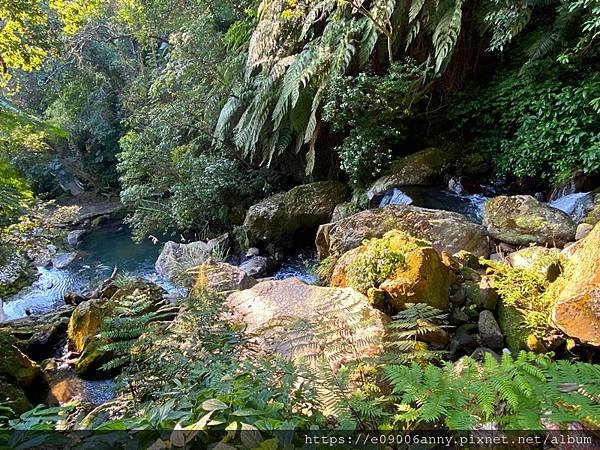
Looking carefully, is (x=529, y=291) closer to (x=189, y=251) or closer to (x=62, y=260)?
(x=189, y=251)

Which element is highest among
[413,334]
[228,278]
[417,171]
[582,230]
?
[417,171]

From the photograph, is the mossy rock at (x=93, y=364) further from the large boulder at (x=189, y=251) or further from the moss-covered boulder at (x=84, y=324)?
the large boulder at (x=189, y=251)

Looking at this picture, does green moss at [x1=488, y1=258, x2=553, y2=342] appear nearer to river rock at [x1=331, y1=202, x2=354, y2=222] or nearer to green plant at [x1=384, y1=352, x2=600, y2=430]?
green plant at [x1=384, y1=352, x2=600, y2=430]

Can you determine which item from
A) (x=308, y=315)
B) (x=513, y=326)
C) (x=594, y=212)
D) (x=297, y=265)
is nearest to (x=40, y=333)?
(x=297, y=265)

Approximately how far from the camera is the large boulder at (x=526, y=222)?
3.37m

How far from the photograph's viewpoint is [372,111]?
17.7 ft

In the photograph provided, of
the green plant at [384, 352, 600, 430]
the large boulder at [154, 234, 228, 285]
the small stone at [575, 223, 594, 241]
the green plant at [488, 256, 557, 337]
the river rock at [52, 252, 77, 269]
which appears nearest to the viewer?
the green plant at [384, 352, 600, 430]

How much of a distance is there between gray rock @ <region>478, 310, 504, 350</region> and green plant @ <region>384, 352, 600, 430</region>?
1242mm

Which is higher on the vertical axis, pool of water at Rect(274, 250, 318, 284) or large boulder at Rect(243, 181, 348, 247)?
large boulder at Rect(243, 181, 348, 247)

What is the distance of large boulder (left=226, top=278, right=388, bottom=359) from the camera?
1814mm

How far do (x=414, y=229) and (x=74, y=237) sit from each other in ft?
31.5

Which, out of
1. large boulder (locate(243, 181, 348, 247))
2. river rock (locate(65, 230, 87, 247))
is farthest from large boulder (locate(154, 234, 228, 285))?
river rock (locate(65, 230, 87, 247))

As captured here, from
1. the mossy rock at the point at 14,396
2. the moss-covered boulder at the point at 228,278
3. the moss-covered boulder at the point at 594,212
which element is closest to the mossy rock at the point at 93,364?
the mossy rock at the point at 14,396

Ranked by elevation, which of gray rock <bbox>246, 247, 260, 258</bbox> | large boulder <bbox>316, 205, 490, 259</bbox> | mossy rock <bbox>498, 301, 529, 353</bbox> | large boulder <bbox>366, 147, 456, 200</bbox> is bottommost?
gray rock <bbox>246, 247, 260, 258</bbox>
